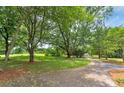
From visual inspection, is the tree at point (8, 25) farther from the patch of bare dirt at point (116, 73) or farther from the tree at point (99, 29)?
the patch of bare dirt at point (116, 73)

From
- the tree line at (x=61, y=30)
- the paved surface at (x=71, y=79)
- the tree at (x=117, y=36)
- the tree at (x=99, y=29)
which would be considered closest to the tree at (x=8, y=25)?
the tree line at (x=61, y=30)

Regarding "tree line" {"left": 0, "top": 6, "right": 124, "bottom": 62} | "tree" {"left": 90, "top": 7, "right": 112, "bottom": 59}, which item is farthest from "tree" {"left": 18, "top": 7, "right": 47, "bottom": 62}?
"tree" {"left": 90, "top": 7, "right": 112, "bottom": 59}

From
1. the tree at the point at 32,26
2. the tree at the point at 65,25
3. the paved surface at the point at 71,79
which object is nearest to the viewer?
the paved surface at the point at 71,79

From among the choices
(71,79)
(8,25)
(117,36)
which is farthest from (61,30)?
(71,79)

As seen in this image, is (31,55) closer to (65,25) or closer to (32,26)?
(32,26)

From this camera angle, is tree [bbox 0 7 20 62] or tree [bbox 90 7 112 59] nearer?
tree [bbox 90 7 112 59]

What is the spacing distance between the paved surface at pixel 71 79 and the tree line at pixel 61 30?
0.46 metres

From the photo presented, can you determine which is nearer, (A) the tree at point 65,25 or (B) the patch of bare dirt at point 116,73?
(B) the patch of bare dirt at point 116,73

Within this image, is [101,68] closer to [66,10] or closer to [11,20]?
[66,10]

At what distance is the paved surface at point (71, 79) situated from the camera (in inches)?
169

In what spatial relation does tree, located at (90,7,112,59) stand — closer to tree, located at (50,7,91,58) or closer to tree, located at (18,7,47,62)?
tree, located at (50,7,91,58)

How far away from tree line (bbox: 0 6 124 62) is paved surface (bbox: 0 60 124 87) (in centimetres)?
46

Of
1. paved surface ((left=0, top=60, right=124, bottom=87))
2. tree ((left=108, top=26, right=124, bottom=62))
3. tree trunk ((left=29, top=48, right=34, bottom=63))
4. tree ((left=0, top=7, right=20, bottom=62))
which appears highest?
tree ((left=0, top=7, right=20, bottom=62))

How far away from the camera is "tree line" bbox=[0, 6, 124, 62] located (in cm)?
514
